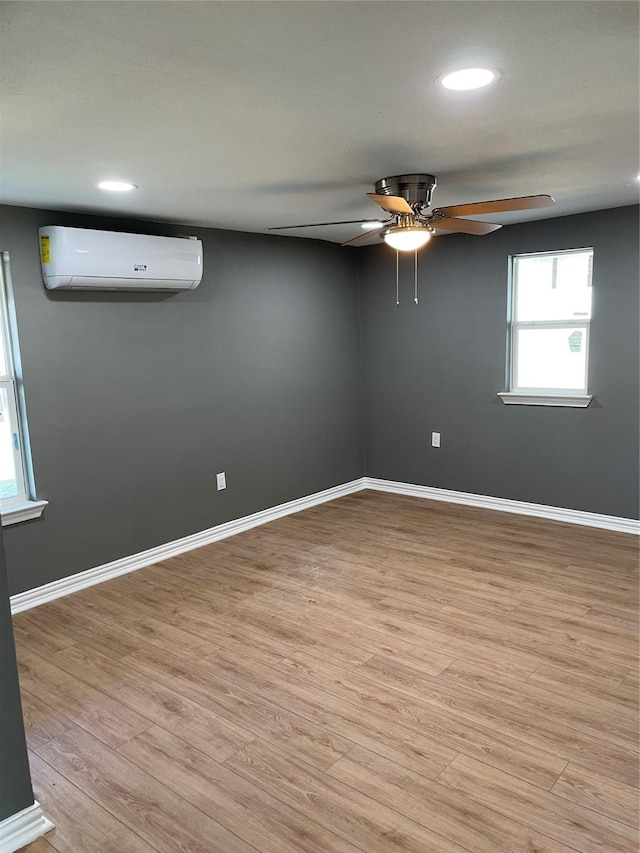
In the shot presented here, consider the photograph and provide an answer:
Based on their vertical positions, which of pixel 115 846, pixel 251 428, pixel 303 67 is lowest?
pixel 115 846

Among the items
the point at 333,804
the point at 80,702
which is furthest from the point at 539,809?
the point at 80,702

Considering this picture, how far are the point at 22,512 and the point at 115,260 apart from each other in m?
1.52

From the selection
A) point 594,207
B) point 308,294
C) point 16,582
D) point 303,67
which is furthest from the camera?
point 308,294

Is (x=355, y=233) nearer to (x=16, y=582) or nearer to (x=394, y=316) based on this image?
(x=394, y=316)

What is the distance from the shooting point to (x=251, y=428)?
15.9 ft

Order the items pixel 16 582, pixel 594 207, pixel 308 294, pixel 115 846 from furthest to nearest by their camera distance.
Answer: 1. pixel 308 294
2. pixel 594 207
3. pixel 16 582
4. pixel 115 846

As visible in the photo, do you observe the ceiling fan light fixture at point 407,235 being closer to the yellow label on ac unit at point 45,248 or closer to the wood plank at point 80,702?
the yellow label on ac unit at point 45,248

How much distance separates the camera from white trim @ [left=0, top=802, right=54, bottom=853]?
75.7 inches

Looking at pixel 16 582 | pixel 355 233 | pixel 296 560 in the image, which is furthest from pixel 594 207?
pixel 16 582

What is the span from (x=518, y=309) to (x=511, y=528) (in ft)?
5.45

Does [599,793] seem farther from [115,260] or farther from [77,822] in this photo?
[115,260]

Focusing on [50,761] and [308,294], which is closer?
[50,761]

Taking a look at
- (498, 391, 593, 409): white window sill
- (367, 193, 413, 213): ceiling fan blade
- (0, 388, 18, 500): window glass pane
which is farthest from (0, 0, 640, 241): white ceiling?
(498, 391, 593, 409): white window sill

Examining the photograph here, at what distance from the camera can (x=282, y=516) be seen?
202 inches
